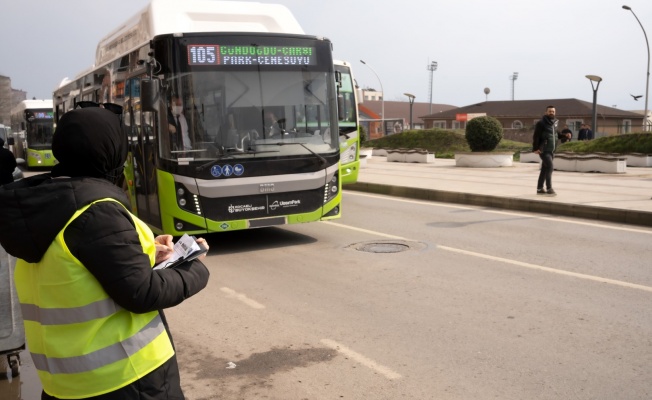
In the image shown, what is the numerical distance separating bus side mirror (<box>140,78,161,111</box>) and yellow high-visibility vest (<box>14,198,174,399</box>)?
6.67 meters

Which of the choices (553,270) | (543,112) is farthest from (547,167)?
(543,112)

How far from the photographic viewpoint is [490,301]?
22.0 ft

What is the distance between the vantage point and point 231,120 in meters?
9.29

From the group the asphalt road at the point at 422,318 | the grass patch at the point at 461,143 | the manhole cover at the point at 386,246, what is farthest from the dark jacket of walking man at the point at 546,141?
the grass patch at the point at 461,143

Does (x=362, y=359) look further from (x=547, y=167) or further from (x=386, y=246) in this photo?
(x=547, y=167)

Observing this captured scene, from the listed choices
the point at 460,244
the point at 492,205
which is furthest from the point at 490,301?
the point at 492,205

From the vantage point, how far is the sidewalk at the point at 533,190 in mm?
12500

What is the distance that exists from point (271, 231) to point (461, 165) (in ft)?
52.8

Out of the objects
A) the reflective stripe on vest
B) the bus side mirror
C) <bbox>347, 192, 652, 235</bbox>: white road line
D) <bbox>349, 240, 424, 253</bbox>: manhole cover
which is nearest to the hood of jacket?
the reflective stripe on vest

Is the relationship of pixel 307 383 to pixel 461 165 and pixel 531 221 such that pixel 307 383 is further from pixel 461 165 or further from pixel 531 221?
pixel 461 165

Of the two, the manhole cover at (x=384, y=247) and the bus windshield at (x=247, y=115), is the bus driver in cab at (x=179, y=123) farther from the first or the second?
the manhole cover at (x=384, y=247)

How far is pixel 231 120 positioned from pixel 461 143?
114ft

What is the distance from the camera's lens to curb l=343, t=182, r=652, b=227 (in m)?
11.8

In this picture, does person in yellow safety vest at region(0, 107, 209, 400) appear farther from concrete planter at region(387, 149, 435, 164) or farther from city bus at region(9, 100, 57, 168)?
city bus at region(9, 100, 57, 168)
